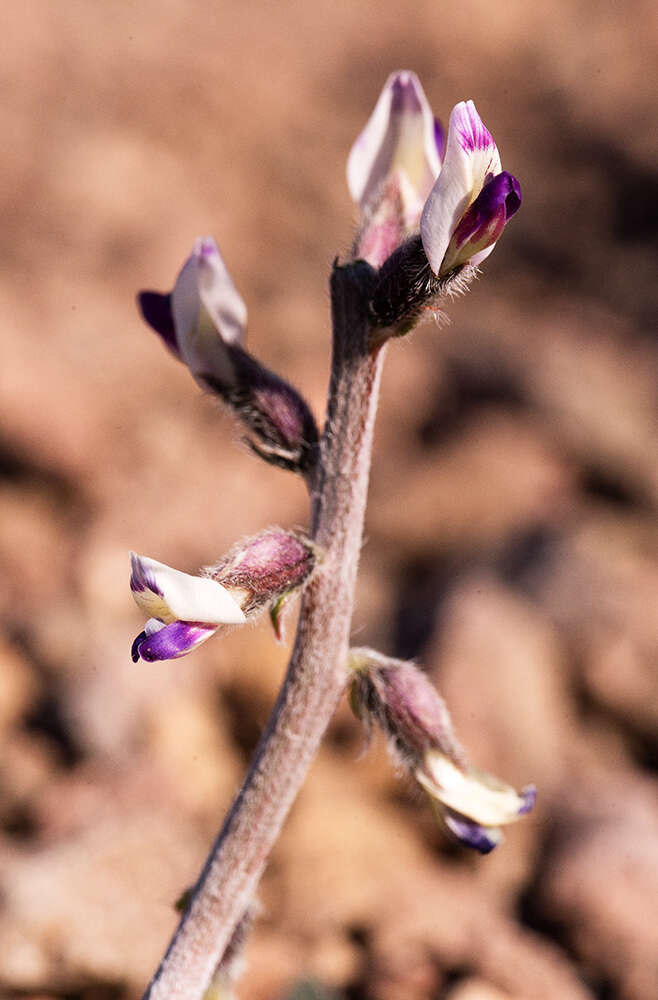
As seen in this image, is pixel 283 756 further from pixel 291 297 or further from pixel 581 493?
pixel 291 297

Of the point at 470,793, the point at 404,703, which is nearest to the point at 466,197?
the point at 404,703

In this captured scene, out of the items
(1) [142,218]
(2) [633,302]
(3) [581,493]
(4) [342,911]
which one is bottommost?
(4) [342,911]

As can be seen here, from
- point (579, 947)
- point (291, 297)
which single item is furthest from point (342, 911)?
point (291, 297)

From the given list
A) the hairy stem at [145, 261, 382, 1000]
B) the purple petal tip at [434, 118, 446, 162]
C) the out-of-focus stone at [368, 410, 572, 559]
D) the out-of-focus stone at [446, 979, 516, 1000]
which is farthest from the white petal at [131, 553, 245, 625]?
the out-of-focus stone at [368, 410, 572, 559]

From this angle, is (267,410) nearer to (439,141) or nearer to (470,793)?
(439,141)

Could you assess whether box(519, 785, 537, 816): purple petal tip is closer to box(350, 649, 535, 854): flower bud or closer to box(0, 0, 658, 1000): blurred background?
box(350, 649, 535, 854): flower bud

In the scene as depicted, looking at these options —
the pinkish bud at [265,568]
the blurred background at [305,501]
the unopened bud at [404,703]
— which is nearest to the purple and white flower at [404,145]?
the blurred background at [305,501]
